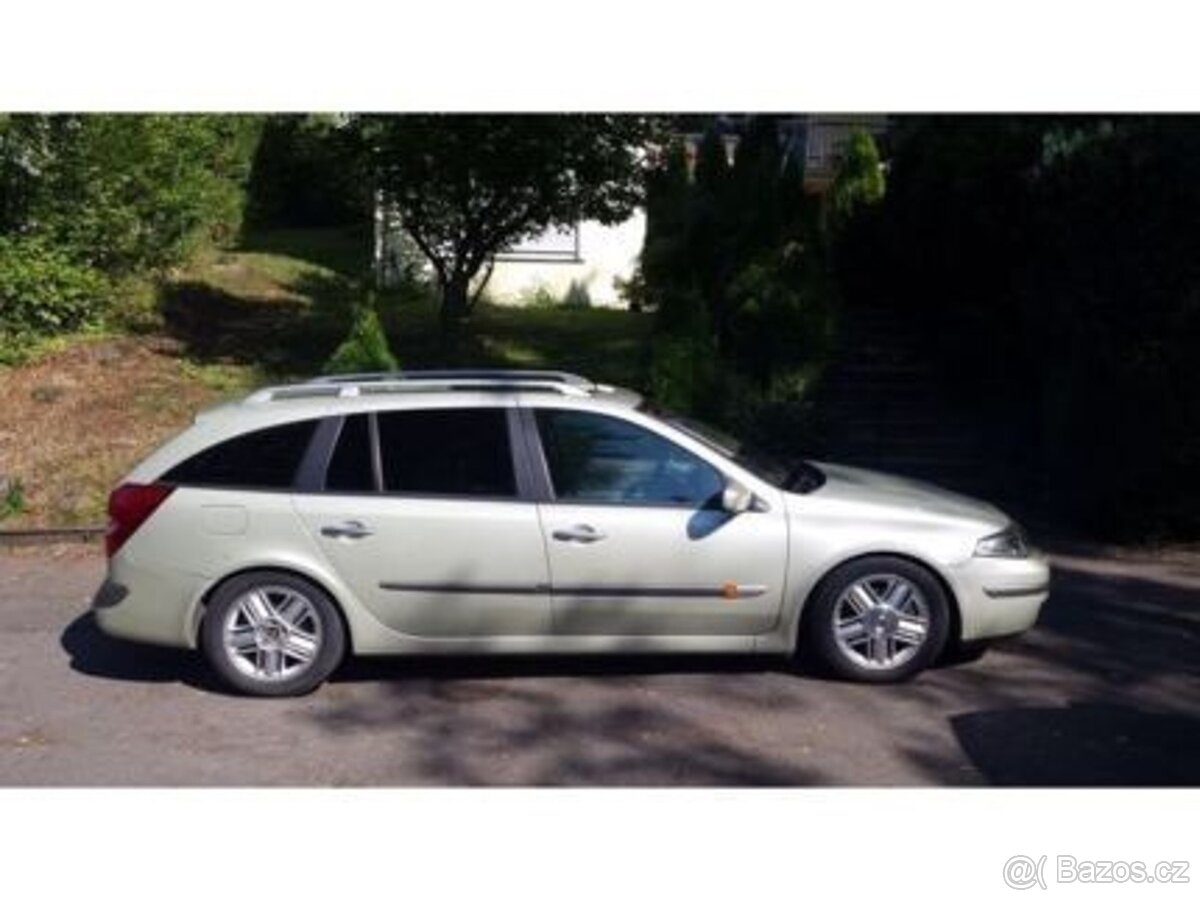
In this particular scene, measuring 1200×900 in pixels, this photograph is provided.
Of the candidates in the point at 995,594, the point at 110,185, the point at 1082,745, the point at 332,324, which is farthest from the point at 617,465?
the point at 332,324

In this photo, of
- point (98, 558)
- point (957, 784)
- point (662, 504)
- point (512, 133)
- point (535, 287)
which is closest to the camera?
point (957, 784)

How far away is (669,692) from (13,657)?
342 centimetres

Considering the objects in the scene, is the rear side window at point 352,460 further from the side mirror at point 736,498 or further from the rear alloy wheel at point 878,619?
the rear alloy wheel at point 878,619

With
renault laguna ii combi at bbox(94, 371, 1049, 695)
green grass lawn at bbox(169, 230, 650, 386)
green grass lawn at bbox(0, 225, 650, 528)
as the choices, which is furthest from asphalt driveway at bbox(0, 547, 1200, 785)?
green grass lawn at bbox(169, 230, 650, 386)

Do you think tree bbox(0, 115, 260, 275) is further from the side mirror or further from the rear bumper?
the side mirror

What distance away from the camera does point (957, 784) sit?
18.4ft

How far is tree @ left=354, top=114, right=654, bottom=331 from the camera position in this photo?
12.1 m

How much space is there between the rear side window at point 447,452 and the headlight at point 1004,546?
216 cm

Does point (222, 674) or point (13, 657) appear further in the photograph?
point (13, 657)

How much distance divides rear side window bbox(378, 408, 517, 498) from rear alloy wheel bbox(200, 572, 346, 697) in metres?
0.65

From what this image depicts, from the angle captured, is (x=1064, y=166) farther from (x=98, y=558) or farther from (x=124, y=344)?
(x=124, y=344)

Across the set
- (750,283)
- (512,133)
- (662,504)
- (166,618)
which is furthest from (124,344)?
(662,504)

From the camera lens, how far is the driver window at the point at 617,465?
675 centimetres

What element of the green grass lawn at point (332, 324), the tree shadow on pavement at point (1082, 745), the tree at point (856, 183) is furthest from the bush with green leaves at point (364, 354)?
the tree at point (856, 183)
